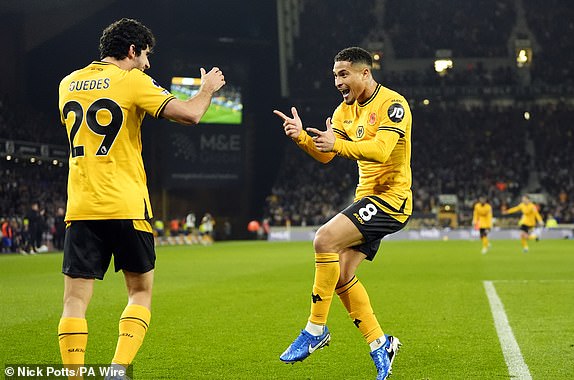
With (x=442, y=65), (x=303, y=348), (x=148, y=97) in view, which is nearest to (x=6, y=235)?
(x=303, y=348)

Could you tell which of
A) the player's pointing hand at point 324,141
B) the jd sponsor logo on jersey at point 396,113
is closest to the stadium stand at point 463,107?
the jd sponsor logo on jersey at point 396,113

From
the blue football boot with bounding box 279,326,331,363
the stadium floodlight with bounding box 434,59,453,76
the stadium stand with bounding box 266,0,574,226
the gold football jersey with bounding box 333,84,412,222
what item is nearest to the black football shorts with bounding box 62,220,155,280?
the blue football boot with bounding box 279,326,331,363

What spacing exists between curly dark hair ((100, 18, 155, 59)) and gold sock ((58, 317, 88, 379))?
1.66 meters

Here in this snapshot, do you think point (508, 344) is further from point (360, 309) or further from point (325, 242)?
point (325, 242)

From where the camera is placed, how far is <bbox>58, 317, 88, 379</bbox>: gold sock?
5.32 m

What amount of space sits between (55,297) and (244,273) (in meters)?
6.94

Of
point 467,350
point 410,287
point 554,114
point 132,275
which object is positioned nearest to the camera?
point 132,275

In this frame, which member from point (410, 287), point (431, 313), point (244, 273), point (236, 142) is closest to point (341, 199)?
point (236, 142)

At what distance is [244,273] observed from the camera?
20.7m

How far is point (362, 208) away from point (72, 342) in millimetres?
2555

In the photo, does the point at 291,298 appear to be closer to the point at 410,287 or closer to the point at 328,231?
the point at 410,287

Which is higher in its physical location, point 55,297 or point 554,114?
point 554,114

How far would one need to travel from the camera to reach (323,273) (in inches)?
269

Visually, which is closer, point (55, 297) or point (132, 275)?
point (132, 275)
